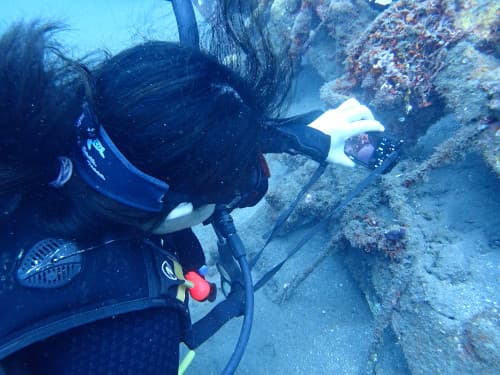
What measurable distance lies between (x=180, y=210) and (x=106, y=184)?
1.05 ft

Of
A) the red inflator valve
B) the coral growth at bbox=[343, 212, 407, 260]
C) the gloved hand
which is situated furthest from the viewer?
the coral growth at bbox=[343, 212, 407, 260]

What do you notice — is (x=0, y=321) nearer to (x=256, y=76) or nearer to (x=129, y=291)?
(x=129, y=291)

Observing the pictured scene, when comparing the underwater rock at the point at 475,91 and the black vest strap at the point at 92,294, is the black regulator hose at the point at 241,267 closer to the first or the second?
the black vest strap at the point at 92,294

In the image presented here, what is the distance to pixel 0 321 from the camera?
104 cm

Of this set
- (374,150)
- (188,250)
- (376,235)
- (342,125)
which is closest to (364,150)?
(374,150)

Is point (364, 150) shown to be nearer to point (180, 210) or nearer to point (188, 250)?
point (188, 250)

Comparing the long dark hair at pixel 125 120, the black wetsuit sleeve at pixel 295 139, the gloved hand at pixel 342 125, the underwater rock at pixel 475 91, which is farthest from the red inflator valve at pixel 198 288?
the underwater rock at pixel 475 91

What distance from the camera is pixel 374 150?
8.35 feet

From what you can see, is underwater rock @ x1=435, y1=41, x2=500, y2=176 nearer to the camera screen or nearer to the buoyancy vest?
the camera screen

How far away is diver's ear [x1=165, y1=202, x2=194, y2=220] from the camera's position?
1.38 metres

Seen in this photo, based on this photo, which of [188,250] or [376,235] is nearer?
[188,250]

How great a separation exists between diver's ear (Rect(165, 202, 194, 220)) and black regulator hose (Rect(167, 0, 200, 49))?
641 mm

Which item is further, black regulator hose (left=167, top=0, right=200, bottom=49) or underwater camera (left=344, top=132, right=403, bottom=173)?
underwater camera (left=344, top=132, right=403, bottom=173)

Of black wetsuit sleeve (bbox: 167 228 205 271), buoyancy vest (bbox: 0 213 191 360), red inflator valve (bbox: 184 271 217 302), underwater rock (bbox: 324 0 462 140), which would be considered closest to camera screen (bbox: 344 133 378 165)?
underwater rock (bbox: 324 0 462 140)
